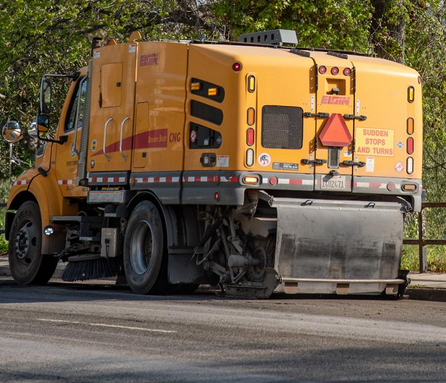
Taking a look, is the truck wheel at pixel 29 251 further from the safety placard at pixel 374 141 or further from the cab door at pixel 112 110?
the safety placard at pixel 374 141

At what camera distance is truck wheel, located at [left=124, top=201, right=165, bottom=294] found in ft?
48.0

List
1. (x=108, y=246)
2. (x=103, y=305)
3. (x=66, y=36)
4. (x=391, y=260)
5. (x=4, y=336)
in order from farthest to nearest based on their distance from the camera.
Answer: (x=66, y=36)
(x=108, y=246)
(x=391, y=260)
(x=103, y=305)
(x=4, y=336)

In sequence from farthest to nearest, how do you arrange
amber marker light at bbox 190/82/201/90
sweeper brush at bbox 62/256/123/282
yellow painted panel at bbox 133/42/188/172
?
1. sweeper brush at bbox 62/256/123/282
2. yellow painted panel at bbox 133/42/188/172
3. amber marker light at bbox 190/82/201/90

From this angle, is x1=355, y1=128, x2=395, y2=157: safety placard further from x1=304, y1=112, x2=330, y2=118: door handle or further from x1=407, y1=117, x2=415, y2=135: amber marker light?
x1=304, y1=112, x2=330, y2=118: door handle

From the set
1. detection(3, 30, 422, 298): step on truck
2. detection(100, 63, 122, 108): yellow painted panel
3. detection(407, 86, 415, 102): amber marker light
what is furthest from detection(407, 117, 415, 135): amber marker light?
detection(100, 63, 122, 108): yellow painted panel

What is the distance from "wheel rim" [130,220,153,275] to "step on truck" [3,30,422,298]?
0.06ft

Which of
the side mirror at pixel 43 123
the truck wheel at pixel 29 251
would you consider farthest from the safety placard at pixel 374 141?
the truck wheel at pixel 29 251

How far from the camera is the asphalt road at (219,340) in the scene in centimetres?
777

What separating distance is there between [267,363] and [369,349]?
1.14 metres

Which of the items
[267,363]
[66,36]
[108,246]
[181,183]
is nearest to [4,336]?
[267,363]

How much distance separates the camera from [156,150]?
14.7 metres

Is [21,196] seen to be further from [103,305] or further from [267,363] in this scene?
[267,363]

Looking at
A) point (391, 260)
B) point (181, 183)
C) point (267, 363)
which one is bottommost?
point (267, 363)

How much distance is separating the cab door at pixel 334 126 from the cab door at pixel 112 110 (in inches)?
106
